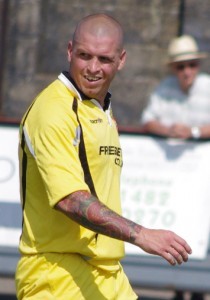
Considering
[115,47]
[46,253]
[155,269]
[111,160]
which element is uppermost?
[115,47]

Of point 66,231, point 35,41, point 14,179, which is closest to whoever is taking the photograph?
point 66,231

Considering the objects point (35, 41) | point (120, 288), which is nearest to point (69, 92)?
point (120, 288)

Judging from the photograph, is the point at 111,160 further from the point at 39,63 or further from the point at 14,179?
the point at 39,63

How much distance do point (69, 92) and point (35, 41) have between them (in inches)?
282

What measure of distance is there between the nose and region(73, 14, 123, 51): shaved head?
99 mm

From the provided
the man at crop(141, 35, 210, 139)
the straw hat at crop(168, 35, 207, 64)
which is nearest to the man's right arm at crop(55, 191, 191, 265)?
the man at crop(141, 35, 210, 139)

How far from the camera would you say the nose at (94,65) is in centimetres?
471

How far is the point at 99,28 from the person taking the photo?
→ 188 inches

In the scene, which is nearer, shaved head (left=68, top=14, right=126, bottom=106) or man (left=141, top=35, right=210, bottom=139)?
shaved head (left=68, top=14, right=126, bottom=106)

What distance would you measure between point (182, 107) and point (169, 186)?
0.54 metres

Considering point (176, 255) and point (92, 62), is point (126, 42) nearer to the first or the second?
point (92, 62)

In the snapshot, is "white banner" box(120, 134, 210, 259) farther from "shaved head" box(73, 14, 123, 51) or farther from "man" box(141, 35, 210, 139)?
"shaved head" box(73, 14, 123, 51)

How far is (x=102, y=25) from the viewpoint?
4.80m

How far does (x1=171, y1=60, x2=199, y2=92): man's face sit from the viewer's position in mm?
8141
